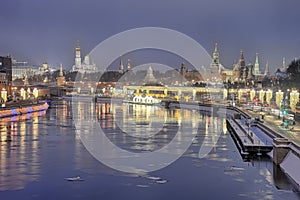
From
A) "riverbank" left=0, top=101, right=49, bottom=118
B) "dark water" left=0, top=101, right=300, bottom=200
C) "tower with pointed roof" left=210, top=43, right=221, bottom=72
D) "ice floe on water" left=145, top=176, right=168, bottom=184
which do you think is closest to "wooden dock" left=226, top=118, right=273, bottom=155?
"dark water" left=0, top=101, right=300, bottom=200

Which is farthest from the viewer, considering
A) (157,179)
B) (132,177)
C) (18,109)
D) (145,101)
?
(145,101)

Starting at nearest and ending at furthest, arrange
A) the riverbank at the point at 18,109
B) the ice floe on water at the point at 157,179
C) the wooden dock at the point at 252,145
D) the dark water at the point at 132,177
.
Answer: the dark water at the point at 132,177 → the ice floe on water at the point at 157,179 → the wooden dock at the point at 252,145 → the riverbank at the point at 18,109

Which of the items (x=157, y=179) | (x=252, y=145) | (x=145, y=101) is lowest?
(x=157, y=179)

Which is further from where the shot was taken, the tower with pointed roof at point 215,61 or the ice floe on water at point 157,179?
the tower with pointed roof at point 215,61

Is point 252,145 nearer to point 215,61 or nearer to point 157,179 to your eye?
point 157,179

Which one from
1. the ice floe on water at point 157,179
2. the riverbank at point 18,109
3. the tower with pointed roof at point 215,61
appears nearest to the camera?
the ice floe on water at point 157,179

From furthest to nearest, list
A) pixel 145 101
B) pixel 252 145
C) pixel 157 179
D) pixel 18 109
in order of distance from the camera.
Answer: pixel 145 101 < pixel 18 109 < pixel 252 145 < pixel 157 179

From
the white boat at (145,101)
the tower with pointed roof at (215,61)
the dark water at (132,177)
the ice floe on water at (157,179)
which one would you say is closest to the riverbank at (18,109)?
the dark water at (132,177)

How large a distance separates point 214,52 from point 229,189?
113m

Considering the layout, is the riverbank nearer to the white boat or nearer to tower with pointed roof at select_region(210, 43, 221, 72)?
the white boat

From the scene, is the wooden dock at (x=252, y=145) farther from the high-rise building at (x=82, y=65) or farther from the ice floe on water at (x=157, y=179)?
the high-rise building at (x=82, y=65)

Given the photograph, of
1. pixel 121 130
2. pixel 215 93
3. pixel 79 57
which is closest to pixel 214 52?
pixel 215 93

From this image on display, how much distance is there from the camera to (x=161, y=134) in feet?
87.7

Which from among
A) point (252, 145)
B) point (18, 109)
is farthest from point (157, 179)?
point (18, 109)
